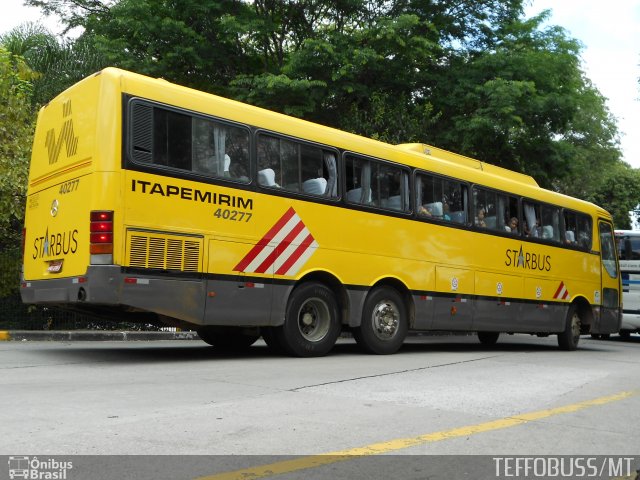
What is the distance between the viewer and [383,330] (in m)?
10.9

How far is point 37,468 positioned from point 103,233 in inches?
168

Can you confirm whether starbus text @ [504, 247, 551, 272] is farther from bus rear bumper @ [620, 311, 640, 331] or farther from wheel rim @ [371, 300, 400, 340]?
bus rear bumper @ [620, 311, 640, 331]

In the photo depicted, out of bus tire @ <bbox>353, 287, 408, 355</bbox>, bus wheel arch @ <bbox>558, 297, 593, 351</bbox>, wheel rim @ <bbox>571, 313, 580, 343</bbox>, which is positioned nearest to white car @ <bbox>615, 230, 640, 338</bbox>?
bus wheel arch @ <bbox>558, 297, 593, 351</bbox>

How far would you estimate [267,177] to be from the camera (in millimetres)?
9406

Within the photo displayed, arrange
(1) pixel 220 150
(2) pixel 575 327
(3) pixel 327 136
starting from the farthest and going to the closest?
(2) pixel 575 327
(3) pixel 327 136
(1) pixel 220 150

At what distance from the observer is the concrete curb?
11.9m

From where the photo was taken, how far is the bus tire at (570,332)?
14875mm

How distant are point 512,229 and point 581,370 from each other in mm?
4149

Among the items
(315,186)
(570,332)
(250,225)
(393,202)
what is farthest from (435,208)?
(570,332)

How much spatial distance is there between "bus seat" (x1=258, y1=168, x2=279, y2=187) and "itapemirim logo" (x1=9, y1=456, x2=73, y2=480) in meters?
5.65

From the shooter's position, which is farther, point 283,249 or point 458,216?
point 458,216

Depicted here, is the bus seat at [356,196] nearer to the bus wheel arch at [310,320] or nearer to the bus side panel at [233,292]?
the bus wheel arch at [310,320]

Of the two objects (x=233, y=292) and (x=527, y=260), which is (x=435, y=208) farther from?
(x=233, y=292)

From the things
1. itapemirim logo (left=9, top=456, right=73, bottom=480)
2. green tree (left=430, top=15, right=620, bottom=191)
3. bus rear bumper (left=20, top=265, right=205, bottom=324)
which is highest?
green tree (left=430, top=15, right=620, bottom=191)
